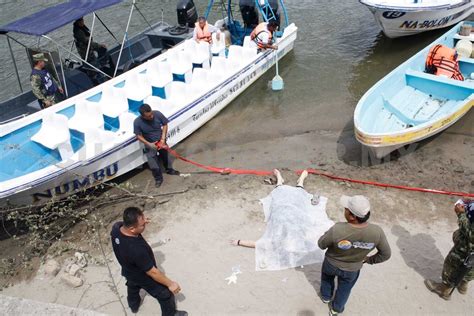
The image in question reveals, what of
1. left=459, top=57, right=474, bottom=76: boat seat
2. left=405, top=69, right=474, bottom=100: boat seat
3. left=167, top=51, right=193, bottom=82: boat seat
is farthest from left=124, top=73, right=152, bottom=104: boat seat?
left=459, top=57, right=474, bottom=76: boat seat

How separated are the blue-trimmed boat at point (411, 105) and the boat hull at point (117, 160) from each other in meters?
3.19

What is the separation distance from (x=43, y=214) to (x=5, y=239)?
2.36 ft

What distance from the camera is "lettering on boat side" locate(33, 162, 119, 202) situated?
617 cm

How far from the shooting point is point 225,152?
812 centimetres

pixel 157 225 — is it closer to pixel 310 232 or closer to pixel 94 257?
pixel 94 257

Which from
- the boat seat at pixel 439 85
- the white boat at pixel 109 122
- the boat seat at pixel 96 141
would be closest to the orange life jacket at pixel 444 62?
the boat seat at pixel 439 85

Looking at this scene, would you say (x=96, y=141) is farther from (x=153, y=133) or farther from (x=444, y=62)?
(x=444, y=62)

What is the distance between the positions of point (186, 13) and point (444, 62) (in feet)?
21.7

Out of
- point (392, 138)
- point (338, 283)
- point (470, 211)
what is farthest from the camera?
point (392, 138)

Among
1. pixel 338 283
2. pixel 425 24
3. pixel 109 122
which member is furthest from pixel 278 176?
pixel 425 24

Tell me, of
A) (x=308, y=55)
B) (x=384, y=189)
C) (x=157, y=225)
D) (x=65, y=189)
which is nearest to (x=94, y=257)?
(x=157, y=225)

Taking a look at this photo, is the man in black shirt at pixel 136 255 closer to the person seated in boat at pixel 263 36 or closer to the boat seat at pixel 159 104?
the boat seat at pixel 159 104

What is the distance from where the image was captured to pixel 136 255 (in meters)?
3.49

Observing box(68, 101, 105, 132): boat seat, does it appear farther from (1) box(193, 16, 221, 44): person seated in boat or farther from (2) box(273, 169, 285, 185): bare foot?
(1) box(193, 16, 221, 44): person seated in boat
